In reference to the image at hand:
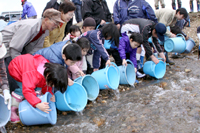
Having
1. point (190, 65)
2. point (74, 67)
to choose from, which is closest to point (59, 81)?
point (74, 67)

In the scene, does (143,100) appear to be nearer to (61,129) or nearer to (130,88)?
(130,88)

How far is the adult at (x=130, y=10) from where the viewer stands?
4057 mm

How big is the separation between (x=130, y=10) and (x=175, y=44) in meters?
1.46

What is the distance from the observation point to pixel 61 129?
1961 mm

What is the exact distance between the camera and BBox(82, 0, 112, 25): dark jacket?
3738 mm

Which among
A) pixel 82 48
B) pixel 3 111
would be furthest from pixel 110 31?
pixel 3 111

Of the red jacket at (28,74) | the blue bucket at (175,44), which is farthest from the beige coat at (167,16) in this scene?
the red jacket at (28,74)

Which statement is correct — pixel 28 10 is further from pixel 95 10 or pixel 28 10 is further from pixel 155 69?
pixel 155 69

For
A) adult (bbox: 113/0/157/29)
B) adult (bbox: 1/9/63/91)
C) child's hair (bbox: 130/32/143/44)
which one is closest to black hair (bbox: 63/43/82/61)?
adult (bbox: 1/9/63/91)

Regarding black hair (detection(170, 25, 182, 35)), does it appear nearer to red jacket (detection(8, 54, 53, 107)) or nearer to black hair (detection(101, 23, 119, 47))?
black hair (detection(101, 23, 119, 47))

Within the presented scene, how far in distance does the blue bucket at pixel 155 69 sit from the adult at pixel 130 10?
3.60ft

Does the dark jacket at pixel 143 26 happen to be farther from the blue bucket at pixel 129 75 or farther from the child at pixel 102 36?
the child at pixel 102 36

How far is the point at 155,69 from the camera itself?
391 centimetres

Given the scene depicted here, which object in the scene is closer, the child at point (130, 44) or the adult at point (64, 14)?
the adult at point (64, 14)
